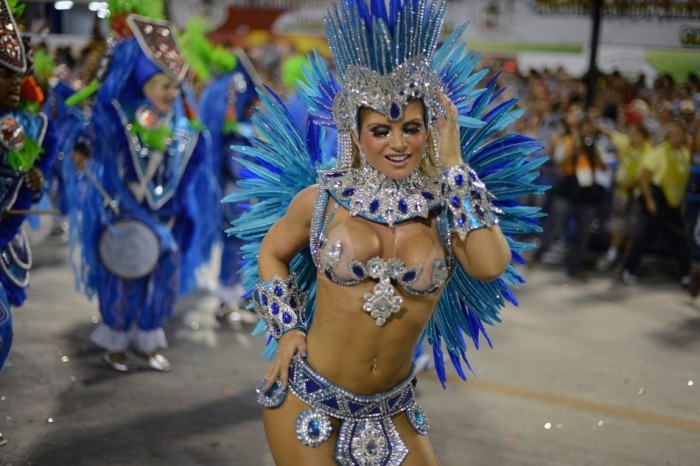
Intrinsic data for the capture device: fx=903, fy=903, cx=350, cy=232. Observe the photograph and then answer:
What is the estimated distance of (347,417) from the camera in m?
2.71

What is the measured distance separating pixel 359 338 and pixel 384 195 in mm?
428

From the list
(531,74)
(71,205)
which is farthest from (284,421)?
(531,74)

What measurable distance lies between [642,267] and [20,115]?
6820 mm

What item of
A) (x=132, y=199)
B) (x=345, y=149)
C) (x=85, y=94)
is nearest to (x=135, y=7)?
(x=85, y=94)

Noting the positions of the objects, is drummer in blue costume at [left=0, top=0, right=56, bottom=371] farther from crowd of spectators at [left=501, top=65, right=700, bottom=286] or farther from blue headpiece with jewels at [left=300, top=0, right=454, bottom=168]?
crowd of spectators at [left=501, top=65, right=700, bottom=286]

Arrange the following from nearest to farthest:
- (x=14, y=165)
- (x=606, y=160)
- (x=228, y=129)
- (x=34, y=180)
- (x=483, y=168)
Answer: (x=483, y=168) < (x=14, y=165) < (x=34, y=180) < (x=228, y=129) < (x=606, y=160)

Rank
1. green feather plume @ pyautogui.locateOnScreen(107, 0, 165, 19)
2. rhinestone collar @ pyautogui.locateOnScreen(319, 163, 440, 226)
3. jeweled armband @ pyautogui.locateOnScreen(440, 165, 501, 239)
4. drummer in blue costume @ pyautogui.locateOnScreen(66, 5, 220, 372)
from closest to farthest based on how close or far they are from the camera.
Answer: jeweled armband @ pyautogui.locateOnScreen(440, 165, 501, 239)
rhinestone collar @ pyautogui.locateOnScreen(319, 163, 440, 226)
drummer in blue costume @ pyautogui.locateOnScreen(66, 5, 220, 372)
green feather plume @ pyautogui.locateOnScreen(107, 0, 165, 19)

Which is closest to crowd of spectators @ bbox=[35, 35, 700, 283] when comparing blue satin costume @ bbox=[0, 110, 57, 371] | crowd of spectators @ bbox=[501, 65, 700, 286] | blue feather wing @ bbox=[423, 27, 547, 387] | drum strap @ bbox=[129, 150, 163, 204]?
crowd of spectators @ bbox=[501, 65, 700, 286]

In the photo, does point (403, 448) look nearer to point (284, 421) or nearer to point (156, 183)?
point (284, 421)

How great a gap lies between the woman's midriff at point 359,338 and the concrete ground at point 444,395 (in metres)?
1.68

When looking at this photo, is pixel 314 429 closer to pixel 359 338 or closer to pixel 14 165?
pixel 359 338

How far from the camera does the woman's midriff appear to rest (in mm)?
2650

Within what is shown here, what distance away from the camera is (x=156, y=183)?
17.9 feet

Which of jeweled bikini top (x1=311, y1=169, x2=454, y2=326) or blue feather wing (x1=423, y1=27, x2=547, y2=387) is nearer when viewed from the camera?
jeweled bikini top (x1=311, y1=169, x2=454, y2=326)
